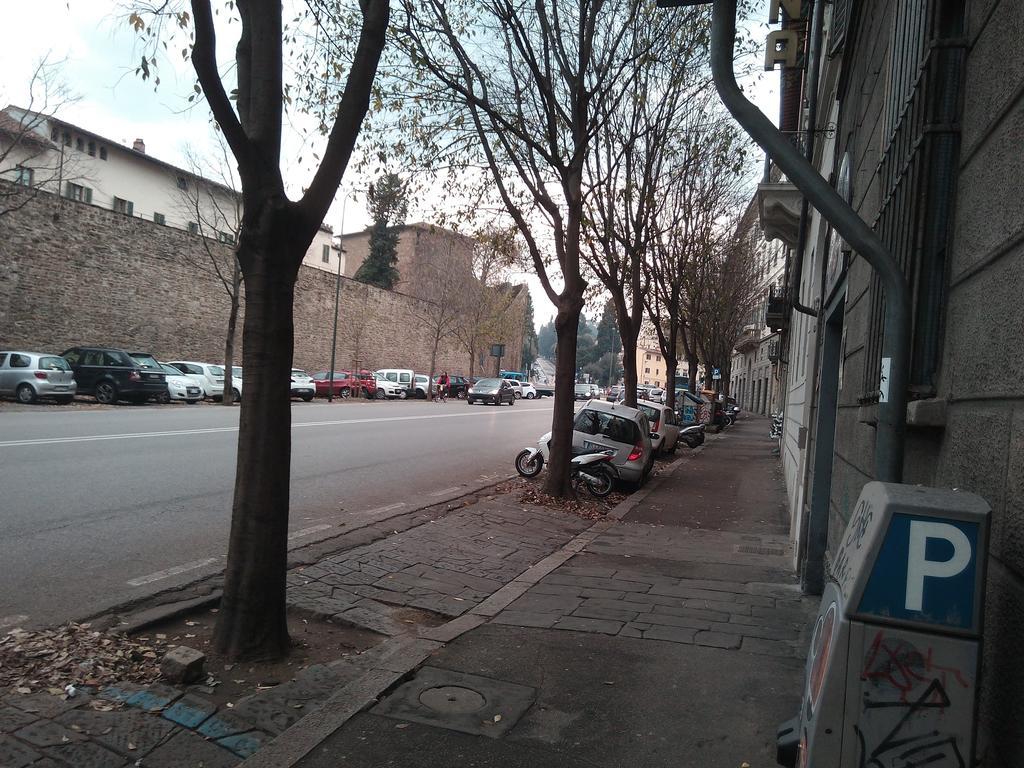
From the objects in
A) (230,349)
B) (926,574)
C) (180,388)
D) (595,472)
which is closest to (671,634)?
(926,574)

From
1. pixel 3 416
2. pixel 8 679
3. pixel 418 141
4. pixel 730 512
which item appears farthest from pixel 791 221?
pixel 3 416

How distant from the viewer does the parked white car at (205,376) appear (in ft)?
93.8

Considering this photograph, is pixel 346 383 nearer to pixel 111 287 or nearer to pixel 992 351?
pixel 111 287

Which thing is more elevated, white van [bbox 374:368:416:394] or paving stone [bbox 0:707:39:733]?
white van [bbox 374:368:416:394]

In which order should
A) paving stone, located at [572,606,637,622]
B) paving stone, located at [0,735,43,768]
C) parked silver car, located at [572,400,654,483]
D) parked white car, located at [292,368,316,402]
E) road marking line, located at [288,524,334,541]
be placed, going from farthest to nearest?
parked white car, located at [292,368,316,402]
parked silver car, located at [572,400,654,483]
road marking line, located at [288,524,334,541]
paving stone, located at [572,606,637,622]
paving stone, located at [0,735,43,768]

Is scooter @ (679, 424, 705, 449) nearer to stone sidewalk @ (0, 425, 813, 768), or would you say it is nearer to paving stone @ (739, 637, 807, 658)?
stone sidewalk @ (0, 425, 813, 768)

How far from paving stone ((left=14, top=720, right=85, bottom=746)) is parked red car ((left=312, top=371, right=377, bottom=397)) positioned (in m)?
33.1

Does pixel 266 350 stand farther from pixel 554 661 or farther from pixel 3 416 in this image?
pixel 3 416

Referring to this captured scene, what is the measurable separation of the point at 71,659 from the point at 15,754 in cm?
98

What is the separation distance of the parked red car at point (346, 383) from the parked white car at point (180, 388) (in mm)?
8809

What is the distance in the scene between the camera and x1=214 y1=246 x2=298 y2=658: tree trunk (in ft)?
14.9

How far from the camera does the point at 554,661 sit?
4.72 metres

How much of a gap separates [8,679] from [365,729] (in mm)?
1944

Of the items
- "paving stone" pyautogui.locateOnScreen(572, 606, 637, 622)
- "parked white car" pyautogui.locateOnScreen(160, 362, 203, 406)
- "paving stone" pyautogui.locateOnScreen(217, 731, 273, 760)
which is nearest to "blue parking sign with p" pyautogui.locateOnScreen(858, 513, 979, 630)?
"paving stone" pyautogui.locateOnScreen(217, 731, 273, 760)
